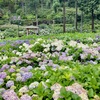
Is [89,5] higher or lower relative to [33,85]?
lower

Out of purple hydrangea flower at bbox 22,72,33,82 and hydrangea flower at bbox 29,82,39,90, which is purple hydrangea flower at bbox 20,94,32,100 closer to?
hydrangea flower at bbox 29,82,39,90

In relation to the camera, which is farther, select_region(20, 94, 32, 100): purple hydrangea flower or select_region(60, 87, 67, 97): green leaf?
select_region(20, 94, 32, 100): purple hydrangea flower

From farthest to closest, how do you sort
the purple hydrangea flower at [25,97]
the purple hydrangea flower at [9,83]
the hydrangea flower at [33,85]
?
the purple hydrangea flower at [9,83]
the hydrangea flower at [33,85]
the purple hydrangea flower at [25,97]

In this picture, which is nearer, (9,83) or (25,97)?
(25,97)

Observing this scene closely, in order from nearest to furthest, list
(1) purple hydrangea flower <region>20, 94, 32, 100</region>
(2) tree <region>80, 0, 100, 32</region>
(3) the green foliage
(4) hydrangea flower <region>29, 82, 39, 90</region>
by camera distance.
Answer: (3) the green foliage < (1) purple hydrangea flower <region>20, 94, 32, 100</region> < (4) hydrangea flower <region>29, 82, 39, 90</region> < (2) tree <region>80, 0, 100, 32</region>

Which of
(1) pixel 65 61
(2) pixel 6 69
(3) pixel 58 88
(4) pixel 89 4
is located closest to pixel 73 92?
(3) pixel 58 88

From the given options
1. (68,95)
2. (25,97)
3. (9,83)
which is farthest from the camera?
(9,83)

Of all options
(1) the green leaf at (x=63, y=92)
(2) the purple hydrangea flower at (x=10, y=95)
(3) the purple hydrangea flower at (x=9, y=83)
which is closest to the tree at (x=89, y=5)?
(3) the purple hydrangea flower at (x=9, y=83)

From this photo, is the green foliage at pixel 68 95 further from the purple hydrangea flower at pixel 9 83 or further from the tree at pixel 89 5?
the tree at pixel 89 5

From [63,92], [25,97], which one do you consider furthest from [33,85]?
[63,92]

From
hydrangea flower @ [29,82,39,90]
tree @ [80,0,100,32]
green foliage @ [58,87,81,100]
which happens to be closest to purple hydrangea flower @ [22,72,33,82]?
hydrangea flower @ [29,82,39,90]

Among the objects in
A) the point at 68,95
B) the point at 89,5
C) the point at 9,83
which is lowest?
the point at 89,5

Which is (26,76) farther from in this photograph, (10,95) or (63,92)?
(63,92)

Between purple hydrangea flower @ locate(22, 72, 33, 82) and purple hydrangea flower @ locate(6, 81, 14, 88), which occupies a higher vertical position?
purple hydrangea flower @ locate(22, 72, 33, 82)
